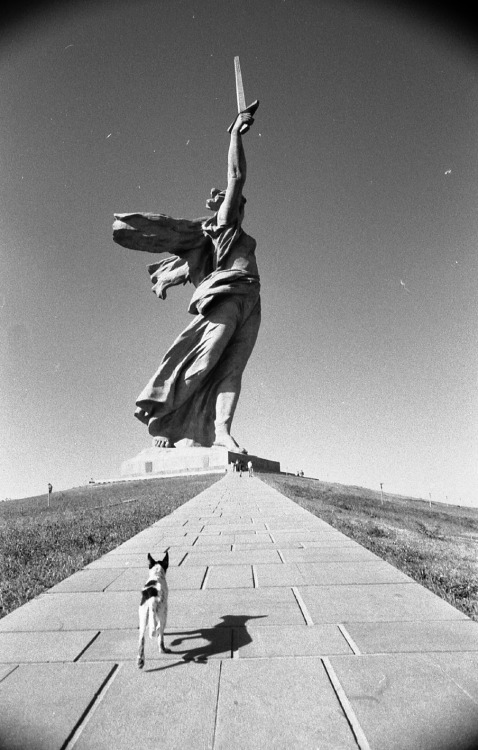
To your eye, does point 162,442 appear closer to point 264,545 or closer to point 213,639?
point 264,545

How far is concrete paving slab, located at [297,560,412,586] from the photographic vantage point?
3284 mm

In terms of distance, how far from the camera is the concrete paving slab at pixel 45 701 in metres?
1.59

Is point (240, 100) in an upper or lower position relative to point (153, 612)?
upper

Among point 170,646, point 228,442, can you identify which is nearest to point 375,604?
point 170,646

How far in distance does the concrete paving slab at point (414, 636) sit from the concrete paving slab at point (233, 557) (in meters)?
1.46

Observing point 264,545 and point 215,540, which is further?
point 215,540

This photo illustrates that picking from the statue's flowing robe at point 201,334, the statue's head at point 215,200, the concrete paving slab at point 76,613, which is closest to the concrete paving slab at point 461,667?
the concrete paving slab at point 76,613

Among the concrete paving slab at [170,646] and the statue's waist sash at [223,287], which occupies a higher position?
the statue's waist sash at [223,287]

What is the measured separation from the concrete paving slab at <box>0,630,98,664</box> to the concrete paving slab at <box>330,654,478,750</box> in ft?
4.04

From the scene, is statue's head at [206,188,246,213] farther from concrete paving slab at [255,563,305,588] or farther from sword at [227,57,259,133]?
concrete paving slab at [255,563,305,588]

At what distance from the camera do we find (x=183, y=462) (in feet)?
86.5

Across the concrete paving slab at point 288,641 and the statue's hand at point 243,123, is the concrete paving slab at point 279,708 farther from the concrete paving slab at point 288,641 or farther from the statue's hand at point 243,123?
the statue's hand at point 243,123

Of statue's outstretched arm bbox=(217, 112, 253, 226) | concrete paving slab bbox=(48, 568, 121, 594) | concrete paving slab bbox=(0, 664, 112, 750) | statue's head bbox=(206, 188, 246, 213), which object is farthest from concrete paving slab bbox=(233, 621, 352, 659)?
statue's head bbox=(206, 188, 246, 213)

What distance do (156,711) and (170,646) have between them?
0.58 metres
